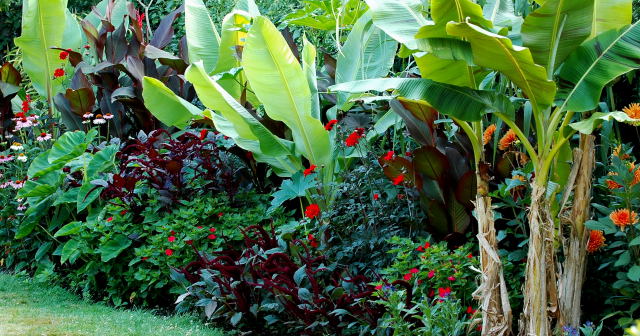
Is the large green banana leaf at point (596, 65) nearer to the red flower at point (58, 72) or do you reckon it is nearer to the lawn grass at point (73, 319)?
the lawn grass at point (73, 319)

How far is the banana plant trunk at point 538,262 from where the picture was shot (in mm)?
3240

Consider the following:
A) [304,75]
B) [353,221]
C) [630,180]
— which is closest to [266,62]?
[304,75]

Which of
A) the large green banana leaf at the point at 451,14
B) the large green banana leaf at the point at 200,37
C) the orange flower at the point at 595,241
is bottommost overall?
the orange flower at the point at 595,241

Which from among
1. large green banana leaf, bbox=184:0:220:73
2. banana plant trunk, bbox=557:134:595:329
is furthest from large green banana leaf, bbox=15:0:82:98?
banana plant trunk, bbox=557:134:595:329

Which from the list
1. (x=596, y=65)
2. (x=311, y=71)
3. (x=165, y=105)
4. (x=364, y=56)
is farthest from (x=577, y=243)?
(x=165, y=105)

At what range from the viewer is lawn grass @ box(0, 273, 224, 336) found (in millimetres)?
4363

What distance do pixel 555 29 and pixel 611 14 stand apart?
284mm

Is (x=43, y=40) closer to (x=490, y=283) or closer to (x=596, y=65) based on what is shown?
(x=490, y=283)

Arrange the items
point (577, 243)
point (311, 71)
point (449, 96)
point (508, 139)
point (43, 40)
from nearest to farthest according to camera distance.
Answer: point (449, 96)
point (577, 243)
point (508, 139)
point (311, 71)
point (43, 40)

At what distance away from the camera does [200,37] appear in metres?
6.39

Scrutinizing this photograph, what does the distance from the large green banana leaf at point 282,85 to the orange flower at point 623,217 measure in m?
2.11

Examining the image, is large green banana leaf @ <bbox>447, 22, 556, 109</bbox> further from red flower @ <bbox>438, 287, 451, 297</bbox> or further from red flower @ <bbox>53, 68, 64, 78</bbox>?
red flower @ <bbox>53, 68, 64, 78</bbox>

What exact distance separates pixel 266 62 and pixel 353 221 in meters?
1.12

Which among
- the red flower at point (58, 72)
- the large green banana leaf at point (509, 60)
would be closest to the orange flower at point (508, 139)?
the large green banana leaf at point (509, 60)
